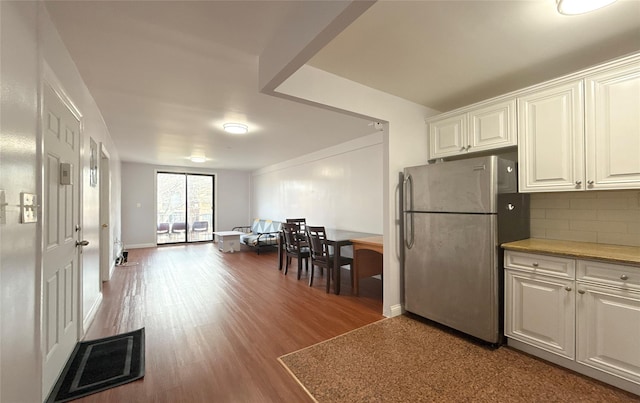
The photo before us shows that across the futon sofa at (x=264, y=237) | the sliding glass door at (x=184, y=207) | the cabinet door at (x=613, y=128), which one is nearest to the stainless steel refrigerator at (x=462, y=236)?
the cabinet door at (x=613, y=128)

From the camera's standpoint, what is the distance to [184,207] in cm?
829

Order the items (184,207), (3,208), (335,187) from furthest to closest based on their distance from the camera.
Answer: (184,207) → (335,187) → (3,208)

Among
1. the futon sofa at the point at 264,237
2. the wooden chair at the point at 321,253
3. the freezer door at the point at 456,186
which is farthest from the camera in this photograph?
the futon sofa at the point at 264,237

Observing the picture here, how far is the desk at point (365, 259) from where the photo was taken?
3.48m

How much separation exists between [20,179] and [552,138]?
11.2ft

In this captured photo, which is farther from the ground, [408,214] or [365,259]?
[408,214]

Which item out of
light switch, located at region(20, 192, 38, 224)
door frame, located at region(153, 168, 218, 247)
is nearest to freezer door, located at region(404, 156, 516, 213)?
light switch, located at region(20, 192, 38, 224)

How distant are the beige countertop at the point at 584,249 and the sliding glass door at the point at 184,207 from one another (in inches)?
326

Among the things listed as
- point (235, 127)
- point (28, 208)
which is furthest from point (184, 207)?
point (28, 208)

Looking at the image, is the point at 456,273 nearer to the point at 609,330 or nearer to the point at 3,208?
the point at 609,330

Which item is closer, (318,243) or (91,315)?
(91,315)

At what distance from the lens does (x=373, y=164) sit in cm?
454

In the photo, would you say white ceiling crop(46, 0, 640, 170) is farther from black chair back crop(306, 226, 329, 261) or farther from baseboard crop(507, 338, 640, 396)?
baseboard crop(507, 338, 640, 396)

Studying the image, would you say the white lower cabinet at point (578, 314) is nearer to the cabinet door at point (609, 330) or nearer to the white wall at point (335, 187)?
the cabinet door at point (609, 330)
